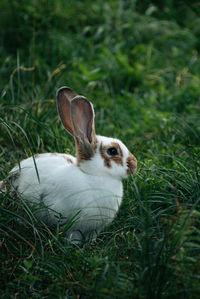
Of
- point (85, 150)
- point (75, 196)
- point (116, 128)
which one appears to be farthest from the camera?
point (116, 128)

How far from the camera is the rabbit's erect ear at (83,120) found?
3145mm

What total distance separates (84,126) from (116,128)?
156cm

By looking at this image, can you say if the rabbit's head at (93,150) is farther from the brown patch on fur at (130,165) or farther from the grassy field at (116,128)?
the grassy field at (116,128)

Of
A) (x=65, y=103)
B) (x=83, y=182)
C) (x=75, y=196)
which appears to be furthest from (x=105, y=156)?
(x=65, y=103)

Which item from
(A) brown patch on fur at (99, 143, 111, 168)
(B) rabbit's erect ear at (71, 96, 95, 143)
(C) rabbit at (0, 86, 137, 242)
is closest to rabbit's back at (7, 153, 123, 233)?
(C) rabbit at (0, 86, 137, 242)

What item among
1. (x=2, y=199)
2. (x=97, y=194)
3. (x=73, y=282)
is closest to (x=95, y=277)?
(x=73, y=282)

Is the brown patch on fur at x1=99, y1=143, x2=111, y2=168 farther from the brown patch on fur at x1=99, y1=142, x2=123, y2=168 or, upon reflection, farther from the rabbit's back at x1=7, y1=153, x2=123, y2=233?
the rabbit's back at x1=7, y1=153, x2=123, y2=233

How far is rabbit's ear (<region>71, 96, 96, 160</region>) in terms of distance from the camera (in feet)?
10.3

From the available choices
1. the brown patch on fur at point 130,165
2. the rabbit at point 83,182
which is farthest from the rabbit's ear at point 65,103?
the brown patch on fur at point 130,165

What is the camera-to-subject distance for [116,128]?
4.73 m

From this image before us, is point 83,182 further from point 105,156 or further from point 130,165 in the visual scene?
point 130,165

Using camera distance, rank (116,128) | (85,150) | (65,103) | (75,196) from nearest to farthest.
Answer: (75,196) → (85,150) → (65,103) → (116,128)

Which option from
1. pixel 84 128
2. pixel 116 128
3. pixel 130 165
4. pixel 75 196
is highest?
pixel 84 128

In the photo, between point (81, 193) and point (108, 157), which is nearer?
point (81, 193)
